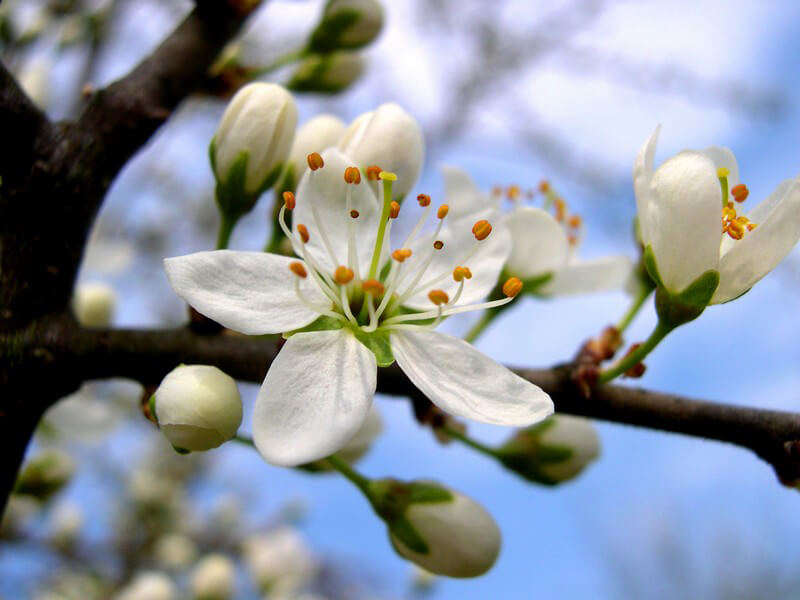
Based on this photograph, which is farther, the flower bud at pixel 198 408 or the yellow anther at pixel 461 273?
the yellow anther at pixel 461 273

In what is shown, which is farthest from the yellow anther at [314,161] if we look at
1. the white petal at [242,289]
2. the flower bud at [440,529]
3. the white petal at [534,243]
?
the flower bud at [440,529]

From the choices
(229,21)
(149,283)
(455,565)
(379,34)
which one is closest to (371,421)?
(455,565)

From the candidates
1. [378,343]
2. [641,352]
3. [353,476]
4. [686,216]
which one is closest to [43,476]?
[353,476]

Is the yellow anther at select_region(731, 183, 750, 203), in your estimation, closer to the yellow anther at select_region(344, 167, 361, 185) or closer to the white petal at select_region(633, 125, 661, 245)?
the white petal at select_region(633, 125, 661, 245)

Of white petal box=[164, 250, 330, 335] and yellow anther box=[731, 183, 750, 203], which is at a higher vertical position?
yellow anther box=[731, 183, 750, 203]

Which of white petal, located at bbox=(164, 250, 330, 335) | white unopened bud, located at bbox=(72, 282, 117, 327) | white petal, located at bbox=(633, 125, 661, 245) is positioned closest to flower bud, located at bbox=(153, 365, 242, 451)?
white petal, located at bbox=(164, 250, 330, 335)

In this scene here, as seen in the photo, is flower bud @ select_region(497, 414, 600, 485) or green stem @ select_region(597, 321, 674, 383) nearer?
green stem @ select_region(597, 321, 674, 383)

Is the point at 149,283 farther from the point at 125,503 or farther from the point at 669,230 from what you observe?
the point at 669,230

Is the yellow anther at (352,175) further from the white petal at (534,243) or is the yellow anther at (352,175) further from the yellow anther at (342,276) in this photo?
the white petal at (534,243)
